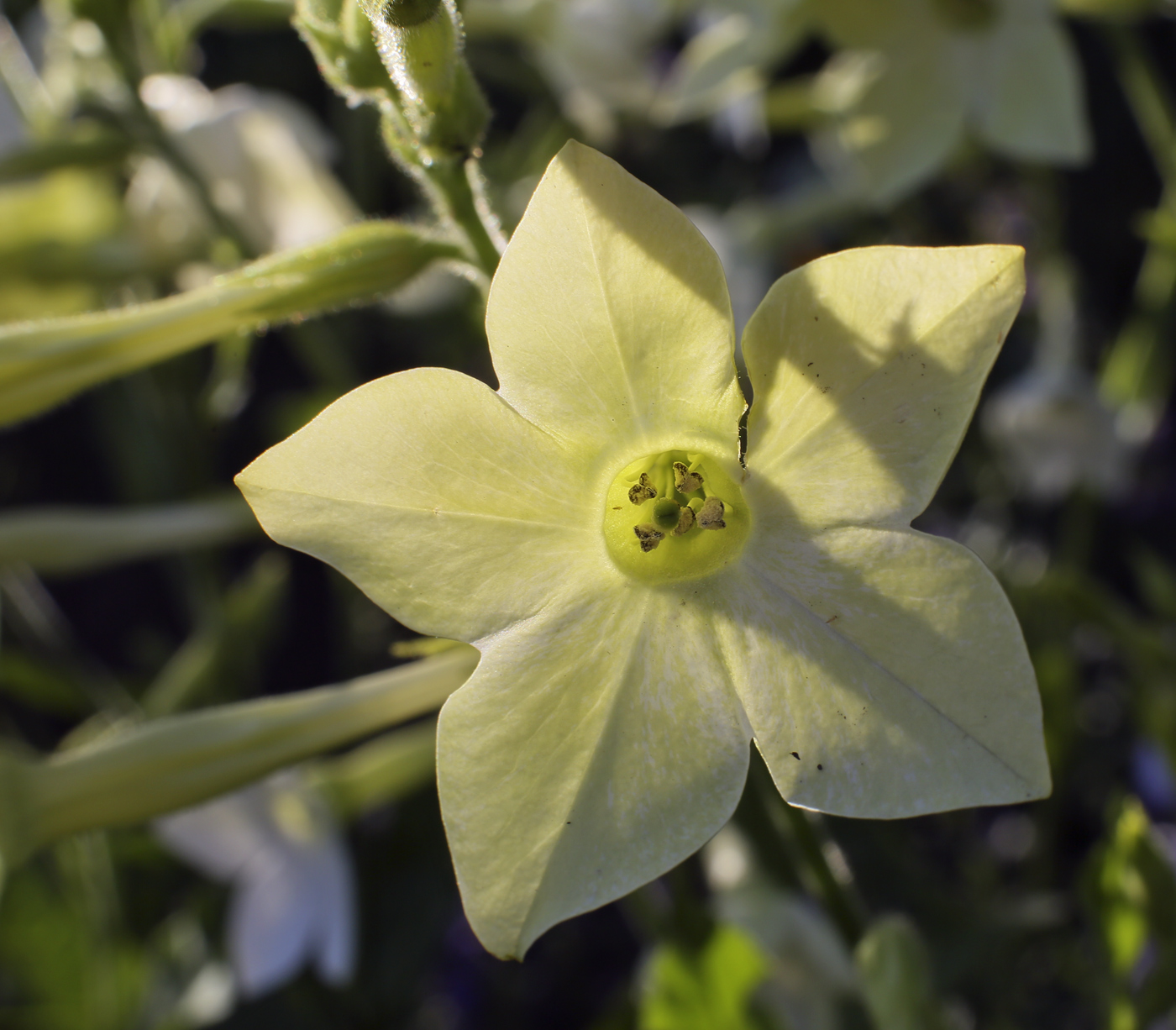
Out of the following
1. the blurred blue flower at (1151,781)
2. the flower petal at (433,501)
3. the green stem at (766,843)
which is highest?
the flower petal at (433,501)

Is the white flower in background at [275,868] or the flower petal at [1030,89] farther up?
the flower petal at [1030,89]

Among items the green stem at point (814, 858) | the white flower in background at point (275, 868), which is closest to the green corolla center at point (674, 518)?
→ the green stem at point (814, 858)

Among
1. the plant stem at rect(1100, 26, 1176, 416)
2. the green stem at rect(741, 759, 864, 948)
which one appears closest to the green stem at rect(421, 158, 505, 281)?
the green stem at rect(741, 759, 864, 948)

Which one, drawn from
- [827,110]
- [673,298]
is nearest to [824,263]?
[673,298]

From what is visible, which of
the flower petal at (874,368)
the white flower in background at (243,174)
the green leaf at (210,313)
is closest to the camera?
the flower petal at (874,368)

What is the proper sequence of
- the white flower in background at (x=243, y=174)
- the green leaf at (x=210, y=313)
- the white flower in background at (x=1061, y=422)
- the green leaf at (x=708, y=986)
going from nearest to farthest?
the green leaf at (x=210, y=313), the green leaf at (x=708, y=986), the white flower in background at (x=243, y=174), the white flower in background at (x=1061, y=422)

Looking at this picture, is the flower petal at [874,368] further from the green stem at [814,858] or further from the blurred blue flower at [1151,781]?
the blurred blue flower at [1151,781]

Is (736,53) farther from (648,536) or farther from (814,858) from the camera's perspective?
(814,858)
